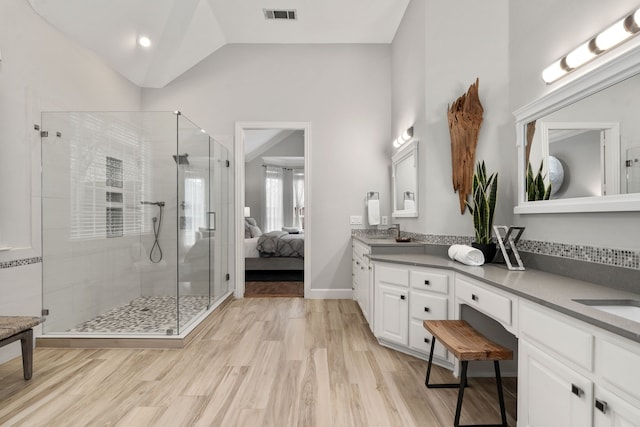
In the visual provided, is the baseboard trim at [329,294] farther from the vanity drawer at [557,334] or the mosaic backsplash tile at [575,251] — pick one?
the vanity drawer at [557,334]

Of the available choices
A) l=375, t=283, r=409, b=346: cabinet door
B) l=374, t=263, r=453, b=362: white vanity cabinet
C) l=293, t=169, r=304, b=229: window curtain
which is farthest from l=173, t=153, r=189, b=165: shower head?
l=293, t=169, r=304, b=229: window curtain

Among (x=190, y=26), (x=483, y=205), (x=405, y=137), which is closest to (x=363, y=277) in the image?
(x=483, y=205)

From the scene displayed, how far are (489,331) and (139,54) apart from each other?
4.42 m

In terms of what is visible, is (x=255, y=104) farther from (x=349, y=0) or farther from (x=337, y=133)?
(x=349, y=0)

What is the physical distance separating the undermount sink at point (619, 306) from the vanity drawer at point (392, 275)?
1254mm

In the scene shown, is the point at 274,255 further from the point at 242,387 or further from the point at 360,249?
the point at 242,387

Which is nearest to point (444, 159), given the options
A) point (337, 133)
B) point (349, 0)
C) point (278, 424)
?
point (337, 133)

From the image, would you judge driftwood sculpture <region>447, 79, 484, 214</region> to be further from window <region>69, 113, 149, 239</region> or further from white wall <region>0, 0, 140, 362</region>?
white wall <region>0, 0, 140, 362</region>

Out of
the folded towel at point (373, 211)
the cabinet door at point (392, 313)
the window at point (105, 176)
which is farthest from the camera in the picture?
the folded towel at point (373, 211)

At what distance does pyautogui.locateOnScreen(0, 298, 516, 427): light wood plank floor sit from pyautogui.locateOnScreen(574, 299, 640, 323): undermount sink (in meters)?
0.87

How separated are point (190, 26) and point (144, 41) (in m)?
0.53

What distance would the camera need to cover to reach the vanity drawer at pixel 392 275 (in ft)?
8.32

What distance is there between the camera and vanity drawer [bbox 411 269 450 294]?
2299 millimetres

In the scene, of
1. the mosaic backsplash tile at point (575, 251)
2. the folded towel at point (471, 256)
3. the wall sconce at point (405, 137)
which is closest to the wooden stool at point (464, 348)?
the folded towel at point (471, 256)
